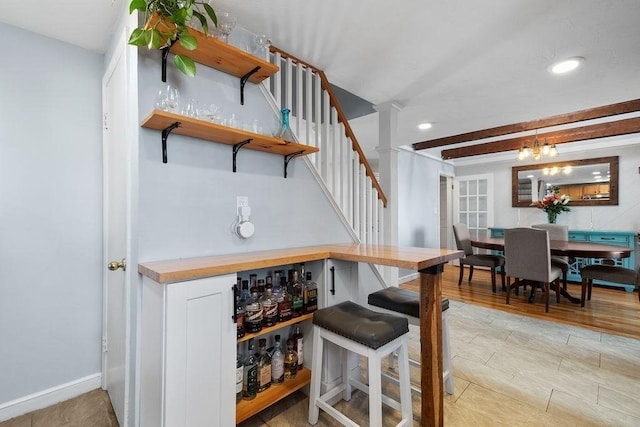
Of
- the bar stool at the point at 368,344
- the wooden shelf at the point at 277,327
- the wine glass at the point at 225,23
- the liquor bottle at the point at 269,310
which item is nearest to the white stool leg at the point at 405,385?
the bar stool at the point at 368,344

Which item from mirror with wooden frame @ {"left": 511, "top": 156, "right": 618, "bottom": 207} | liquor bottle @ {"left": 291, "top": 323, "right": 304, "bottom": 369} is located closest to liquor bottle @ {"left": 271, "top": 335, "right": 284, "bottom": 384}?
liquor bottle @ {"left": 291, "top": 323, "right": 304, "bottom": 369}

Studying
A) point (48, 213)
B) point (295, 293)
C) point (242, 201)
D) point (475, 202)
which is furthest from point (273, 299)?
point (475, 202)

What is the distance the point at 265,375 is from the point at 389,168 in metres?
1.98

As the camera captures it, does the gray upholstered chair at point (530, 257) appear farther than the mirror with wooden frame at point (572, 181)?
No

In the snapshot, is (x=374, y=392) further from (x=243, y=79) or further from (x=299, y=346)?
(x=243, y=79)

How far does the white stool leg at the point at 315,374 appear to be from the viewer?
1.46 meters

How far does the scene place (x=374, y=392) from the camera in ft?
4.09

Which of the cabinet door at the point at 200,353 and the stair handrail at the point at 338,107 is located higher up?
the stair handrail at the point at 338,107

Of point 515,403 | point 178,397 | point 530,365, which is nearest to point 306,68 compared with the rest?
point 178,397

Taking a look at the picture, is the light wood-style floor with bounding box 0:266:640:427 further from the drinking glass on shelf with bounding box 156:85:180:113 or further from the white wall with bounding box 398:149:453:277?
the white wall with bounding box 398:149:453:277

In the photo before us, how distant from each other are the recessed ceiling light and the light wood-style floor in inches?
87.3

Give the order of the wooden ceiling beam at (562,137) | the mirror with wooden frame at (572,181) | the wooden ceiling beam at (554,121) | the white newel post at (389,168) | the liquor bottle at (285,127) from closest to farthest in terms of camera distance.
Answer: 1. the liquor bottle at (285,127)
2. the white newel post at (389,168)
3. the wooden ceiling beam at (554,121)
4. the wooden ceiling beam at (562,137)
5. the mirror with wooden frame at (572,181)

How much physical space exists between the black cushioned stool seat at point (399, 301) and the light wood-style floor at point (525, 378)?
0.55 metres

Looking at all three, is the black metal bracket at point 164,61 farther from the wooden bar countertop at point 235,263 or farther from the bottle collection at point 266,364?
the bottle collection at point 266,364
